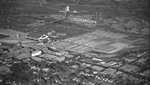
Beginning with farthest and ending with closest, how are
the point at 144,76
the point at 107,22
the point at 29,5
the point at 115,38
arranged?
the point at 29,5 → the point at 107,22 → the point at 115,38 → the point at 144,76

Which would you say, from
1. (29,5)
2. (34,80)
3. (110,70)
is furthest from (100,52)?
(29,5)

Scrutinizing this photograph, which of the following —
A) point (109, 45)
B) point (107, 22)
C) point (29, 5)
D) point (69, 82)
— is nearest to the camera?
point (69, 82)

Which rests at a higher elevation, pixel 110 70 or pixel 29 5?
pixel 29 5

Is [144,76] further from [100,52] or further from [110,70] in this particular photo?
[100,52]

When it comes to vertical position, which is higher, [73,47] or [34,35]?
[34,35]

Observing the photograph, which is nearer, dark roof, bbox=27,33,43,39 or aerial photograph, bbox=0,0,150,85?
aerial photograph, bbox=0,0,150,85

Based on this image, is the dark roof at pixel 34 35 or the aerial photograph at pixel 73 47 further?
the dark roof at pixel 34 35

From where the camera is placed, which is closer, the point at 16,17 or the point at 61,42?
the point at 61,42

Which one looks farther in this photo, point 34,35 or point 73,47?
point 34,35
